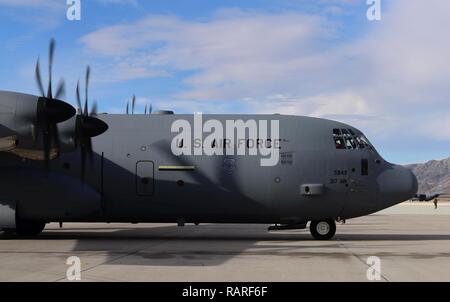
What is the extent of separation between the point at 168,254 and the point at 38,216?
6.63 metres

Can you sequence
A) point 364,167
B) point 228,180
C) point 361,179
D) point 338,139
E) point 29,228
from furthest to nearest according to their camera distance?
1. point 29,228
2. point 338,139
3. point 364,167
4. point 361,179
5. point 228,180

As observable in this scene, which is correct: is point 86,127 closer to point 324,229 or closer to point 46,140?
point 46,140

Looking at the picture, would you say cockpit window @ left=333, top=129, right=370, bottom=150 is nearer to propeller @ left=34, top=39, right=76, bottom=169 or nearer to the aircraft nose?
the aircraft nose

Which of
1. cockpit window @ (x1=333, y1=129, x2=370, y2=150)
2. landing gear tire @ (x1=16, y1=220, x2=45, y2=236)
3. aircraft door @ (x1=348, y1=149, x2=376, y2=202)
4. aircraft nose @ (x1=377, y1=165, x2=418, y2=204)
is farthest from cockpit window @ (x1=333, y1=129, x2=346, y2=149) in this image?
landing gear tire @ (x1=16, y1=220, x2=45, y2=236)

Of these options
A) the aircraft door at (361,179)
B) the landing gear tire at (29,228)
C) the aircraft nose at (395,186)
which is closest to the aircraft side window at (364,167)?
the aircraft door at (361,179)

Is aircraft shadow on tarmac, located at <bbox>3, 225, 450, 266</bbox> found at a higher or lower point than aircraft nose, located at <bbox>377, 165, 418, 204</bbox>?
lower

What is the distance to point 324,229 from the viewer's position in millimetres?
21719

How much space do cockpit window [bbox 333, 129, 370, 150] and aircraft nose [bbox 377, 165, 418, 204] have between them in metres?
1.48

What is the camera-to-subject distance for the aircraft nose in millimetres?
21156

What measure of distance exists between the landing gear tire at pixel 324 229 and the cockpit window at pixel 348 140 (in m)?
3.15

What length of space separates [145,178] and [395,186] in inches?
396

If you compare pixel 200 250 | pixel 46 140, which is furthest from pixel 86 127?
pixel 200 250
